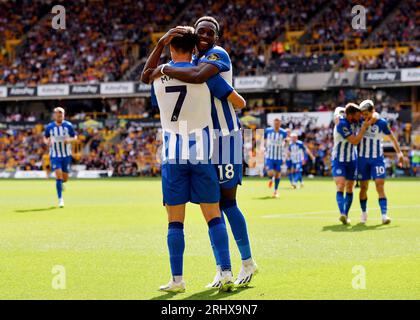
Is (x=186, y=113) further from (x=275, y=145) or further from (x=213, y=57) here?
(x=275, y=145)

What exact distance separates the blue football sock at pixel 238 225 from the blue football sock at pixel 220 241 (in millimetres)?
405

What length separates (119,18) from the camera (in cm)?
5928

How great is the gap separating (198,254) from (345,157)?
5.69 meters

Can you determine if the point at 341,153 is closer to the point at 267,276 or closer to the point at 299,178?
the point at 267,276

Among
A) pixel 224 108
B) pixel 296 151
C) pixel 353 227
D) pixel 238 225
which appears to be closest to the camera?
pixel 224 108

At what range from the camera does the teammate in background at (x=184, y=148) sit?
309 inches

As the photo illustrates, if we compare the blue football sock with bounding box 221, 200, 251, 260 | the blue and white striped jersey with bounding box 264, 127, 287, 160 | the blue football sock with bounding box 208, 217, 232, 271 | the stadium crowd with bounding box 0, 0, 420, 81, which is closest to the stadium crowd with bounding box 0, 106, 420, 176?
the stadium crowd with bounding box 0, 0, 420, 81

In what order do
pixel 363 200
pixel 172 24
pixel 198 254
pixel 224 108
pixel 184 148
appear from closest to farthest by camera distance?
pixel 184 148, pixel 224 108, pixel 198 254, pixel 363 200, pixel 172 24

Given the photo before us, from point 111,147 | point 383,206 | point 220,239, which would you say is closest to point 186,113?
point 220,239

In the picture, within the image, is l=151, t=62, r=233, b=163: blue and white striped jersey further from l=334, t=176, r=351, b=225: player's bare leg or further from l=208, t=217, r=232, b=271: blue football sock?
l=334, t=176, r=351, b=225: player's bare leg

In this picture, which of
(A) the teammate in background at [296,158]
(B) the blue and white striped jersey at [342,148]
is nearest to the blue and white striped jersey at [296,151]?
(A) the teammate in background at [296,158]

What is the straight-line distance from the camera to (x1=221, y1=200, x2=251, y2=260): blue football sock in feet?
27.8

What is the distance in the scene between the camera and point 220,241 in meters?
8.05
